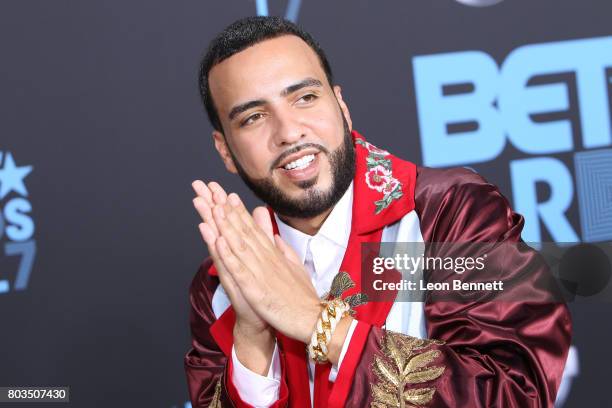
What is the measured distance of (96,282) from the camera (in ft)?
8.69

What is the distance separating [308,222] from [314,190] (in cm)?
12

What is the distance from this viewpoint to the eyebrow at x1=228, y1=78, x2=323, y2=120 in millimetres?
1637

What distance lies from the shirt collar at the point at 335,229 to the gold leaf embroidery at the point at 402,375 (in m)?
0.39

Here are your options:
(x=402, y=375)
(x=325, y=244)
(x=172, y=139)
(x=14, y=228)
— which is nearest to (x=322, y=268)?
(x=325, y=244)

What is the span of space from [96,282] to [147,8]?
2.87 ft

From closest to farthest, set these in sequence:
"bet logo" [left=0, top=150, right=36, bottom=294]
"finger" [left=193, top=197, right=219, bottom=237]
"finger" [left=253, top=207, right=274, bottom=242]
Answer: "finger" [left=193, top=197, right=219, bottom=237]
"finger" [left=253, top=207, right=274, bottom=242]
"bet logo" [left=0, top=150, right=36, bottom=294]

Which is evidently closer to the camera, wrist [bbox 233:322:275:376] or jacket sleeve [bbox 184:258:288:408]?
wrist [bbox 233:322:275:376]

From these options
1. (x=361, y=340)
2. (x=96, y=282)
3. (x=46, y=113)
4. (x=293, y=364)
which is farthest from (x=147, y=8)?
(x=361, y=340)

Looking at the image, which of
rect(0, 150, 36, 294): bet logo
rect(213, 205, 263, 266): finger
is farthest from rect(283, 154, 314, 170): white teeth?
rect(0, 150, 36, 294): bet logo

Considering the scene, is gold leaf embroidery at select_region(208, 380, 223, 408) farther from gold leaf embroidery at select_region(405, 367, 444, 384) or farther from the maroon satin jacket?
gold leaf embroidery at select_region(405, 367, 444, 384)

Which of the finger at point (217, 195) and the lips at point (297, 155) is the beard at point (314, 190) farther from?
the finger at point (217, 195)

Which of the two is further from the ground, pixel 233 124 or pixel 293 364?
pixel 233 124

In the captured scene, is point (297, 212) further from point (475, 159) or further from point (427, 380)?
point (475, 159)

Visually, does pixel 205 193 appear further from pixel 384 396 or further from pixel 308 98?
pixel 384 396
